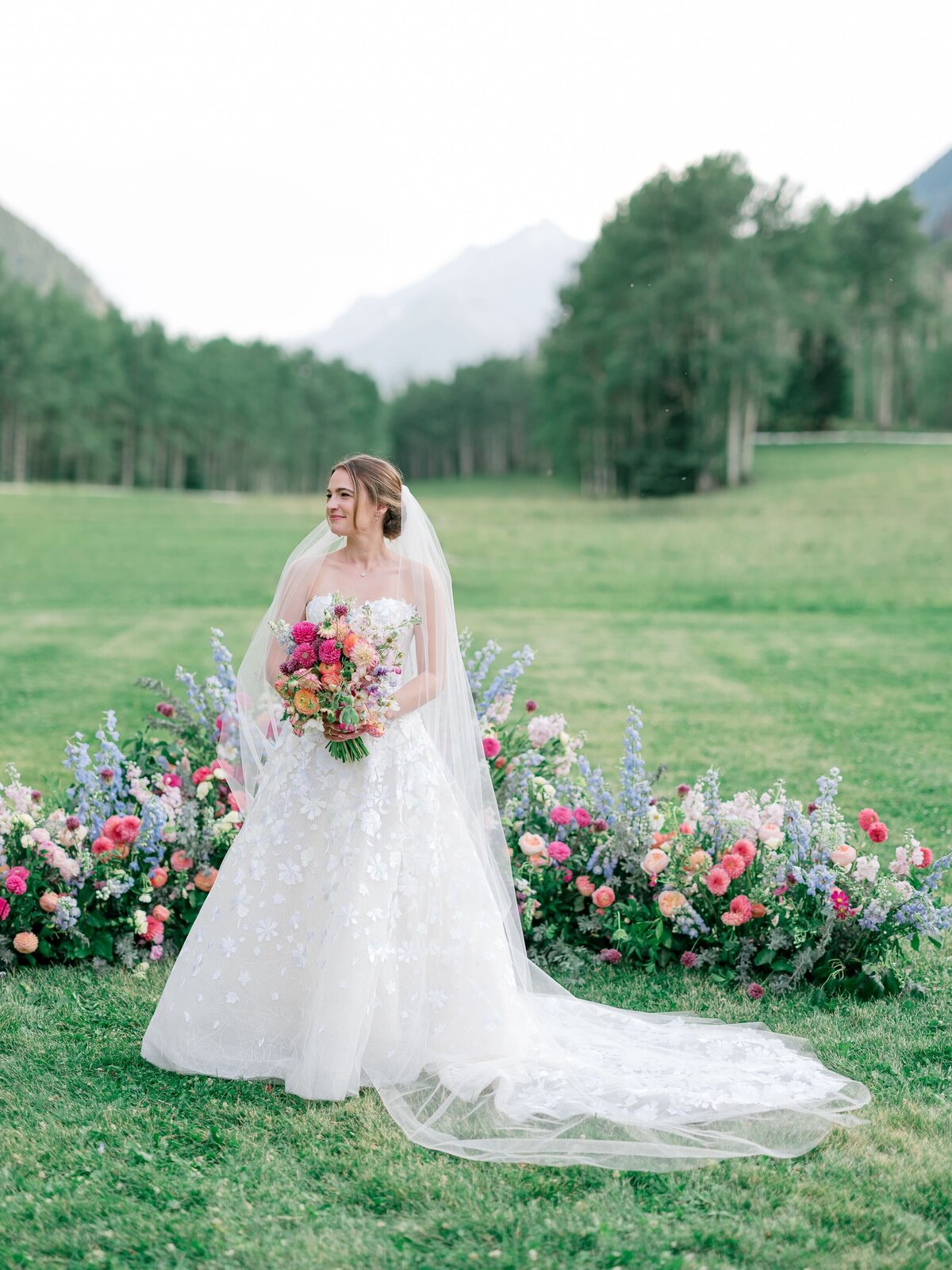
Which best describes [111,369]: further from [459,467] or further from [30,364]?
[459,467]

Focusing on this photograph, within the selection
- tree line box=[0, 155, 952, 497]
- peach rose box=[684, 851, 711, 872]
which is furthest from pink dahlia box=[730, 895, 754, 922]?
tree line box=[0, 155, 952, 497]

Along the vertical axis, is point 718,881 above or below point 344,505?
below

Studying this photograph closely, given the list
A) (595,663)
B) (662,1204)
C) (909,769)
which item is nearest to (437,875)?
(662,1204)

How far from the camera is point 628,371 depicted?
152 feet

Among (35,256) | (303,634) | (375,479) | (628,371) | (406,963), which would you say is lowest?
(406,963)

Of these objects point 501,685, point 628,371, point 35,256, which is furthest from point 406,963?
point 35,256

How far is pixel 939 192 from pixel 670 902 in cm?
13111

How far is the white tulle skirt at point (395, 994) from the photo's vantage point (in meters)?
4.39

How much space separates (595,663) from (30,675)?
7.30 meters

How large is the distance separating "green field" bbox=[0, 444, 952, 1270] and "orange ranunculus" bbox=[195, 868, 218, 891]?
46cm

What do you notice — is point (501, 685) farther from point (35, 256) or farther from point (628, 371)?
point (35, 256)

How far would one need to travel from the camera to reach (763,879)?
5.65m

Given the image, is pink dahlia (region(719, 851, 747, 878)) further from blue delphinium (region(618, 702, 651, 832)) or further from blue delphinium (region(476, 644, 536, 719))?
blue delphinium (region(476, 644, 536, 719))

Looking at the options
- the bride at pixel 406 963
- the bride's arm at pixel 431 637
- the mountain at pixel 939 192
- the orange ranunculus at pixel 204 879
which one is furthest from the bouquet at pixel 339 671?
the mountain at pixel 939 192
